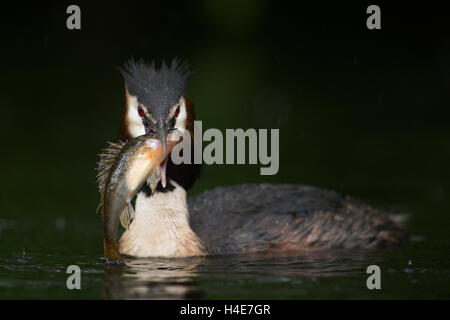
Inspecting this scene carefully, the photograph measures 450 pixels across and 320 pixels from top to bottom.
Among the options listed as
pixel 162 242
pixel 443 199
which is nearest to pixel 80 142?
pixel 443 199

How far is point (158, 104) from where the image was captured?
9906 millimetres

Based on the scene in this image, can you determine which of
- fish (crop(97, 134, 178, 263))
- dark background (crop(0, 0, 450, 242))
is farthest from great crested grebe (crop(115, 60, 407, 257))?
dark background (crop(0, 0, 450, 242))

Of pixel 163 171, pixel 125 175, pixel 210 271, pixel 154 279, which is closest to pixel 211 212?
pixel 163 171

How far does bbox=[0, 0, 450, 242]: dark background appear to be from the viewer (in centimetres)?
1562

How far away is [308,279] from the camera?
9.30 metres

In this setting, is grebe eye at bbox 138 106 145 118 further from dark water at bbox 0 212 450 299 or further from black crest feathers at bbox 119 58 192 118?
dark water at bbox 0 212 450 299

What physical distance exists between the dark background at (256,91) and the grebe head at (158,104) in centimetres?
326

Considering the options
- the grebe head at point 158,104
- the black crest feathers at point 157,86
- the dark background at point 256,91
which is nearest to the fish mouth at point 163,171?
the grebe head at point 158,104

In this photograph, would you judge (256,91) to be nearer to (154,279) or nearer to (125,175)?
(125,175)

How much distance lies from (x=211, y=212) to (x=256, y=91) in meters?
13.1

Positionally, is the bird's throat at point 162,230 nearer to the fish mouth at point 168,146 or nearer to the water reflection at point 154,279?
the water reflection at point 154,279

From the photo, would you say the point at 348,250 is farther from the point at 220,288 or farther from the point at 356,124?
the point at 356,124

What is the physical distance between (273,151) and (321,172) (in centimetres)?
203

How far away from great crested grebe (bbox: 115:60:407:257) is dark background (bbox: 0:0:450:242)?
1.33m
